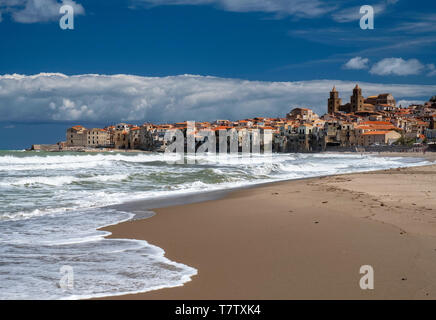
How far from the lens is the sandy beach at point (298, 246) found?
11.1 feet

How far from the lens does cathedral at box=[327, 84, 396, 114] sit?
136000 millimetres

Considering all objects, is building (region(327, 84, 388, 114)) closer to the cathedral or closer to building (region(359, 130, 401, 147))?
the cathedral

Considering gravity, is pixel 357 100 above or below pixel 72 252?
above

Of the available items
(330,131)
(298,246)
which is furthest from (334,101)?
(298,246)

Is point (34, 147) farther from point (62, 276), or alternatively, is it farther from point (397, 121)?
point (62, 276)

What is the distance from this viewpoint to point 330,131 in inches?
3802

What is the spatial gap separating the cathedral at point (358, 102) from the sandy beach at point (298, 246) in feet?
444

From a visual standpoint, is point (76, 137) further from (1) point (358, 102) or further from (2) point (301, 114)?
(1) point (358, 102)

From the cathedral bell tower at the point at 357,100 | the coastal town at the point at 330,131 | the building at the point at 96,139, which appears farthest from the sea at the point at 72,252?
the cathedral bell tower at the point at 357,100

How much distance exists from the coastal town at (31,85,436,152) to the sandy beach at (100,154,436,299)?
6857 centimetres

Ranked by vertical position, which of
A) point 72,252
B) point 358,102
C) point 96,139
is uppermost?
point 358,102

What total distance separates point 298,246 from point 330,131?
95.6m
